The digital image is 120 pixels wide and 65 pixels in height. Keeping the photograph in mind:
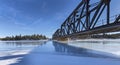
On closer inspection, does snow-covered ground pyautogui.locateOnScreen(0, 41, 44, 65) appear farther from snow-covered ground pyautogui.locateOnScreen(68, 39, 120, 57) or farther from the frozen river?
snow-covered ground pyautogui.locateOnScreen(68, 39, 120, 57)

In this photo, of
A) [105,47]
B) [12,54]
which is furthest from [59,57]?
[105,47]

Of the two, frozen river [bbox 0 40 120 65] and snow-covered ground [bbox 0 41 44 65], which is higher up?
snow-covered ground [bbox 0 41 44 65]

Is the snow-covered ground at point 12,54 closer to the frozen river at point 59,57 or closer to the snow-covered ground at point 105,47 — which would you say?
the frozen river at point 59,57

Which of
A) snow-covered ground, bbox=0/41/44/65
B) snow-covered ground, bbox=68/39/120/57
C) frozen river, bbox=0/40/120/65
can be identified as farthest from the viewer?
snow-covered ground, bbox=68/39/120/57

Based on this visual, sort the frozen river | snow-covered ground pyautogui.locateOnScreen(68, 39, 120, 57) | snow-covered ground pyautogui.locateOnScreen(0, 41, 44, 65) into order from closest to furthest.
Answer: the frozen river → snow-covered ground pyautogui.locateOnScreen(0, 41, 44, 65) → snow-covered ground pyautogui.locateOnScreen(68, 39, 120, 57)

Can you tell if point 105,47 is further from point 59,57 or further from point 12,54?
point 12,54

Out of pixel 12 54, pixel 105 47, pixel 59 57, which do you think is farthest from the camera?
pixel 105 47

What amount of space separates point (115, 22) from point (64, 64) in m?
5.67

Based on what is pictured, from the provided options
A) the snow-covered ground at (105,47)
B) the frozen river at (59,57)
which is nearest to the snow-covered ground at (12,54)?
the frozen river at (59,57)

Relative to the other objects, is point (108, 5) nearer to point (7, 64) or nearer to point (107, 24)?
point (107, 24)

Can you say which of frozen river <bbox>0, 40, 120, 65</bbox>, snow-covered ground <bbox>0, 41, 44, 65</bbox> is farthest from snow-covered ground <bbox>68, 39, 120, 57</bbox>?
snow-covered ground <bbox>0, 41, 44, 65</bbox>

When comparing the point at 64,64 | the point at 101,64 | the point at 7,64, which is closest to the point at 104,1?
the point at 101,64

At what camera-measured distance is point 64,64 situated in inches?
370

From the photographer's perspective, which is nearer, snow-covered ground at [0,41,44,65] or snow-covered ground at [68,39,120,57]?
snow-covered ground at [0,41,44,65]
